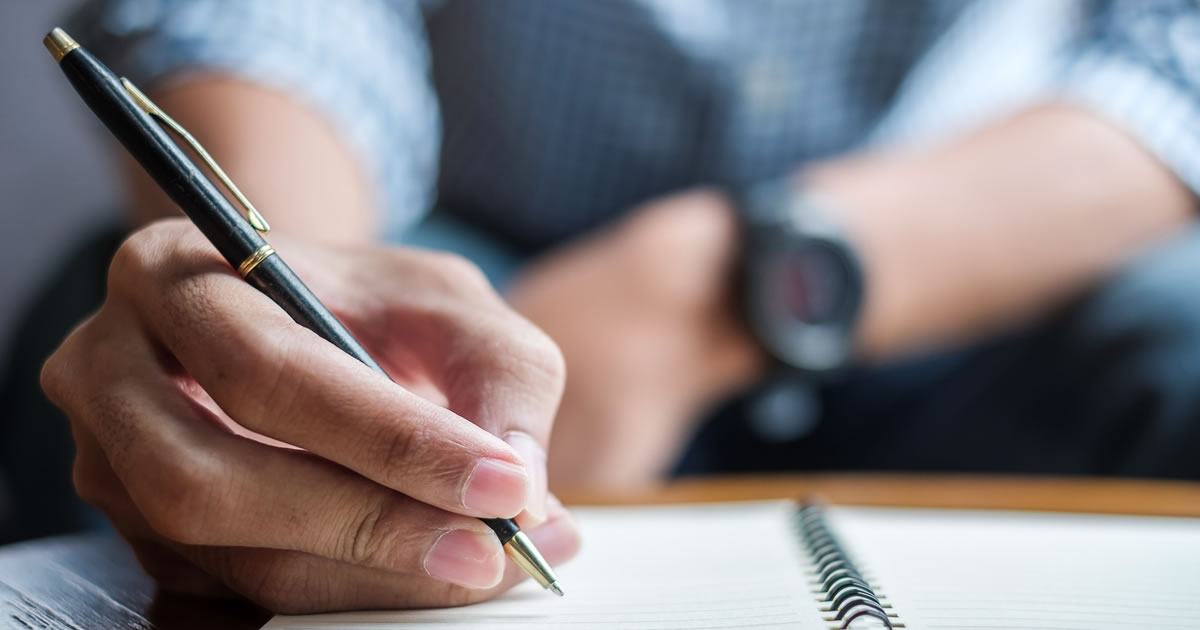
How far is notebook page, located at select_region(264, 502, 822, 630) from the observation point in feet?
0.95

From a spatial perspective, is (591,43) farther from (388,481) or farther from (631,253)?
(388,481)

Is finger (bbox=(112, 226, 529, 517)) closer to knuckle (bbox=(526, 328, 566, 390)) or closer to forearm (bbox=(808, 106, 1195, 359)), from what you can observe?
knuckle (bbox=(526, 328, 566, 390))

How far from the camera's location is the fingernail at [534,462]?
0.30 m

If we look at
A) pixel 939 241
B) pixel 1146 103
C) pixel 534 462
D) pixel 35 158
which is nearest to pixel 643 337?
pixel 939 241

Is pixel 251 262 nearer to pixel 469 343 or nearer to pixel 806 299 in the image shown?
pixel 469 343

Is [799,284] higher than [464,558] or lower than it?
higher

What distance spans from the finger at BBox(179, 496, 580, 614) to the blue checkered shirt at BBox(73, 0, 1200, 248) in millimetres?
521

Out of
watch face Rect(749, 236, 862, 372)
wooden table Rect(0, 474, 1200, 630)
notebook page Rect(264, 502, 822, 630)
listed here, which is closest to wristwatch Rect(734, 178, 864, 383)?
watch face Rect(749, 236, 862, 372)

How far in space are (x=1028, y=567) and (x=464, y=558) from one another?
0.25 meters

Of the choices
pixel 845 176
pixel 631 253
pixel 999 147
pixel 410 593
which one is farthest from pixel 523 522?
pixel 999 147

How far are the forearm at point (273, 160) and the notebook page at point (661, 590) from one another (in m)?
0.32

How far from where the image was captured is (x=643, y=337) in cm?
71

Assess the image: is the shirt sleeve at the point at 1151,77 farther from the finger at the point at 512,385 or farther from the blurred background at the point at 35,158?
the blurred background at the point at 35,158

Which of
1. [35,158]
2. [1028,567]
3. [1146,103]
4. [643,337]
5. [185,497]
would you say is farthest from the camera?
[35,158]
